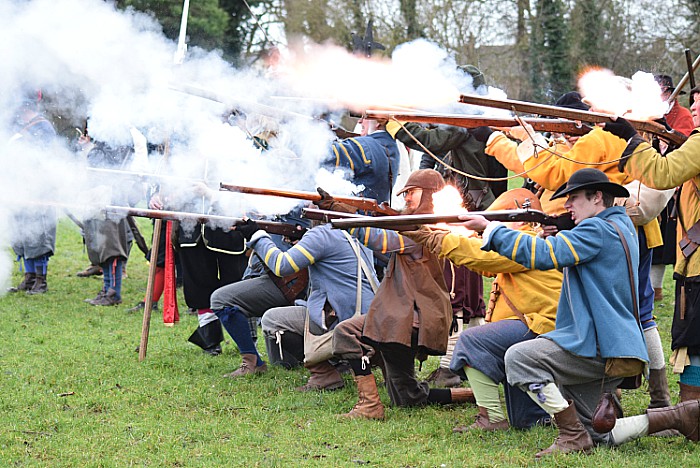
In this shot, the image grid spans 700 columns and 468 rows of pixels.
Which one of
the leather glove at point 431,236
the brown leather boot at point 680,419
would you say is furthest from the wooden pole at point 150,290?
the brown leather boot at point 680,419

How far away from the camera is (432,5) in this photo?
61.7 feet

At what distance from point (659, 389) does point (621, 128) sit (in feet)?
6.77

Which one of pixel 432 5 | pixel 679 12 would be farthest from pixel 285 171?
pixel 679 12

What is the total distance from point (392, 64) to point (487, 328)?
7.29ft

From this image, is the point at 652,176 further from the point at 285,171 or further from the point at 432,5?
the point at 432,5

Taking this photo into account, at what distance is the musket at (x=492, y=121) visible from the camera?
589cm

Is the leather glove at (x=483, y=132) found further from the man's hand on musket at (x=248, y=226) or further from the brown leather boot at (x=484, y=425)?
the brown leather boot at (x=484, y=425)

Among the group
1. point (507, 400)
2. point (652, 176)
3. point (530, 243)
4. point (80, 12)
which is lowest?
point (507, 400)

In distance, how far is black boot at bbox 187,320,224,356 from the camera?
29.1 feet

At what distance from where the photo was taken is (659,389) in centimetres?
625

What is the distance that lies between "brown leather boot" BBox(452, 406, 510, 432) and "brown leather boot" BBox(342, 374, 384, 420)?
67cm

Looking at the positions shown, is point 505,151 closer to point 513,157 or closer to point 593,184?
point 513,157

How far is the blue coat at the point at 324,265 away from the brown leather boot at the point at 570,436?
218 cm

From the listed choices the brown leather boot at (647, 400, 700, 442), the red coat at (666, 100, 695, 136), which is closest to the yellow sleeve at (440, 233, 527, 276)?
the brown leather boot at (647, 400, 700, 442)
